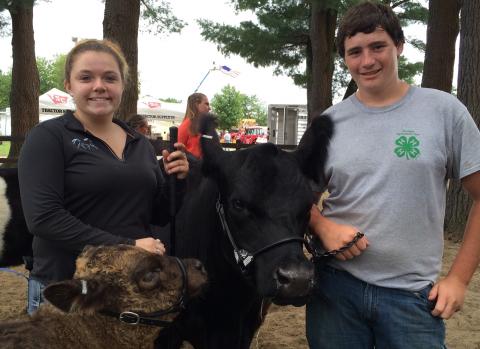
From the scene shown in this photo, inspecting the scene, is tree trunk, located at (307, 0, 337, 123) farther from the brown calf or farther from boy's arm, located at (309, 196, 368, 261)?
the brown calf

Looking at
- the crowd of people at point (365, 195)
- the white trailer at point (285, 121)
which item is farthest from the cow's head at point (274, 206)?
the white trailer at point (285, 121)

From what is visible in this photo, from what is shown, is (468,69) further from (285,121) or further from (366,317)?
(285,121)

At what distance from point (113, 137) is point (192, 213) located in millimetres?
745

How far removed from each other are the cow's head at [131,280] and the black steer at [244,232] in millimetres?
330

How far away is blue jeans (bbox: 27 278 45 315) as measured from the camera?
8.22 ft

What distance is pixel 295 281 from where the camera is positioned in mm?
2088

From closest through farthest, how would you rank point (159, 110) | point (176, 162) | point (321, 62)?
point (176, 162), point (321, 62), point (159, 110)

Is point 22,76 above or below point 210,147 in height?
above

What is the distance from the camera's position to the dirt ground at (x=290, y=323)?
463 cm

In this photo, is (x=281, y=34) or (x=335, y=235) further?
(x=281, y=34)

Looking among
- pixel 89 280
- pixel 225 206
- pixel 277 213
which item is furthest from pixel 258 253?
pixel 89 280

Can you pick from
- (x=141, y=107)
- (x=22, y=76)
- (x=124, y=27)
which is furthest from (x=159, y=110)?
(x=124, y=27)

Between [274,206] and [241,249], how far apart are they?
0.31m

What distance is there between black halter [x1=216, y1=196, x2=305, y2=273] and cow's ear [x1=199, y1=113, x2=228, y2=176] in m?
0.19
